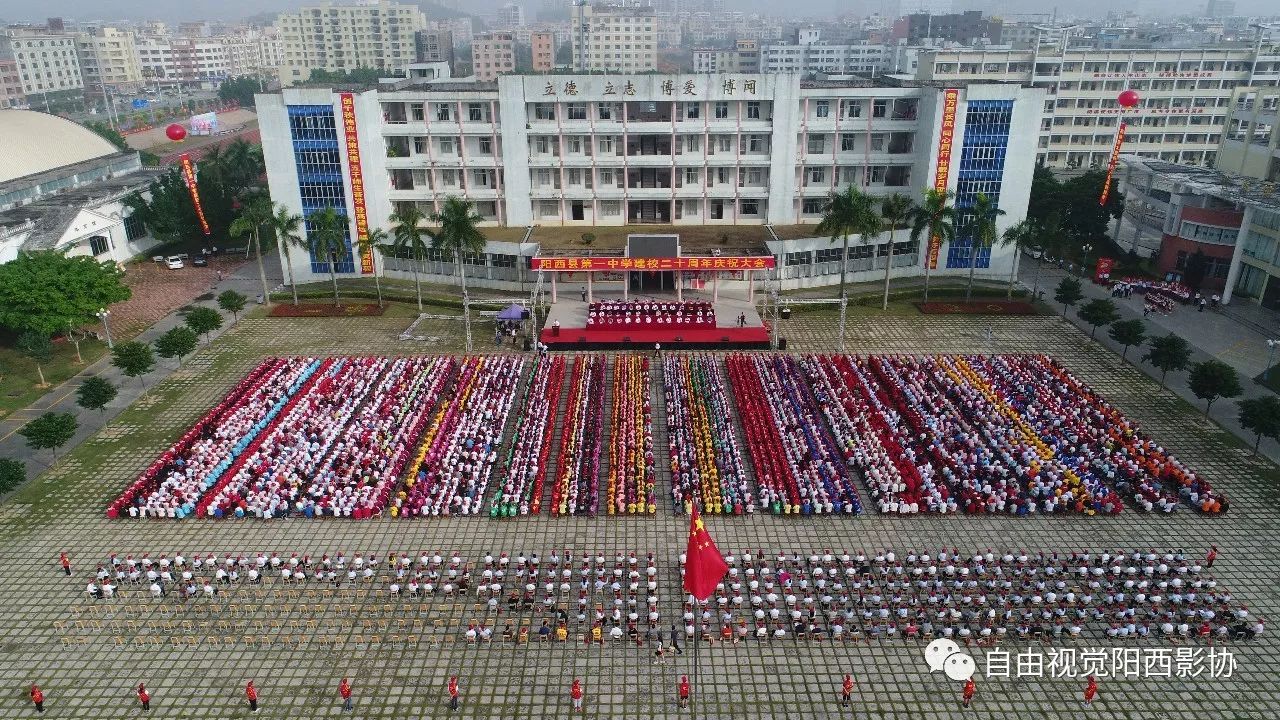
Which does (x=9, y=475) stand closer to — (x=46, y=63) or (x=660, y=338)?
(x=660, y=338)

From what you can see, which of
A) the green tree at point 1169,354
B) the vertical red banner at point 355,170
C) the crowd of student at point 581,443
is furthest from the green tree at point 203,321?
the green tree at point 1169,354

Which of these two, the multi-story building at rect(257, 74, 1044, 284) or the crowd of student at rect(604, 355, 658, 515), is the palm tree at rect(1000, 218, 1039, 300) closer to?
the multi-story building at rect(257, 74, 1044, 284)

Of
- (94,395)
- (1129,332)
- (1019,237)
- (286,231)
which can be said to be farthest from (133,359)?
(1019,237)

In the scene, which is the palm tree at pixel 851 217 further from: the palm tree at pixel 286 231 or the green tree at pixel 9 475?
the green tree at pixel 9 475

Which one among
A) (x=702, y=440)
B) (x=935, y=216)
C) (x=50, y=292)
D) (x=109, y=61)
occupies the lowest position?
(x=702, y=440)

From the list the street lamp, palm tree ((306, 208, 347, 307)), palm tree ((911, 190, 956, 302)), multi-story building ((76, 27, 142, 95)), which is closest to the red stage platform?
palm tree ((911, 190, 956, 302))

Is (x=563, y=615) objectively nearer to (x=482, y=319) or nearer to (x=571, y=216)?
(x=482, y=319)
